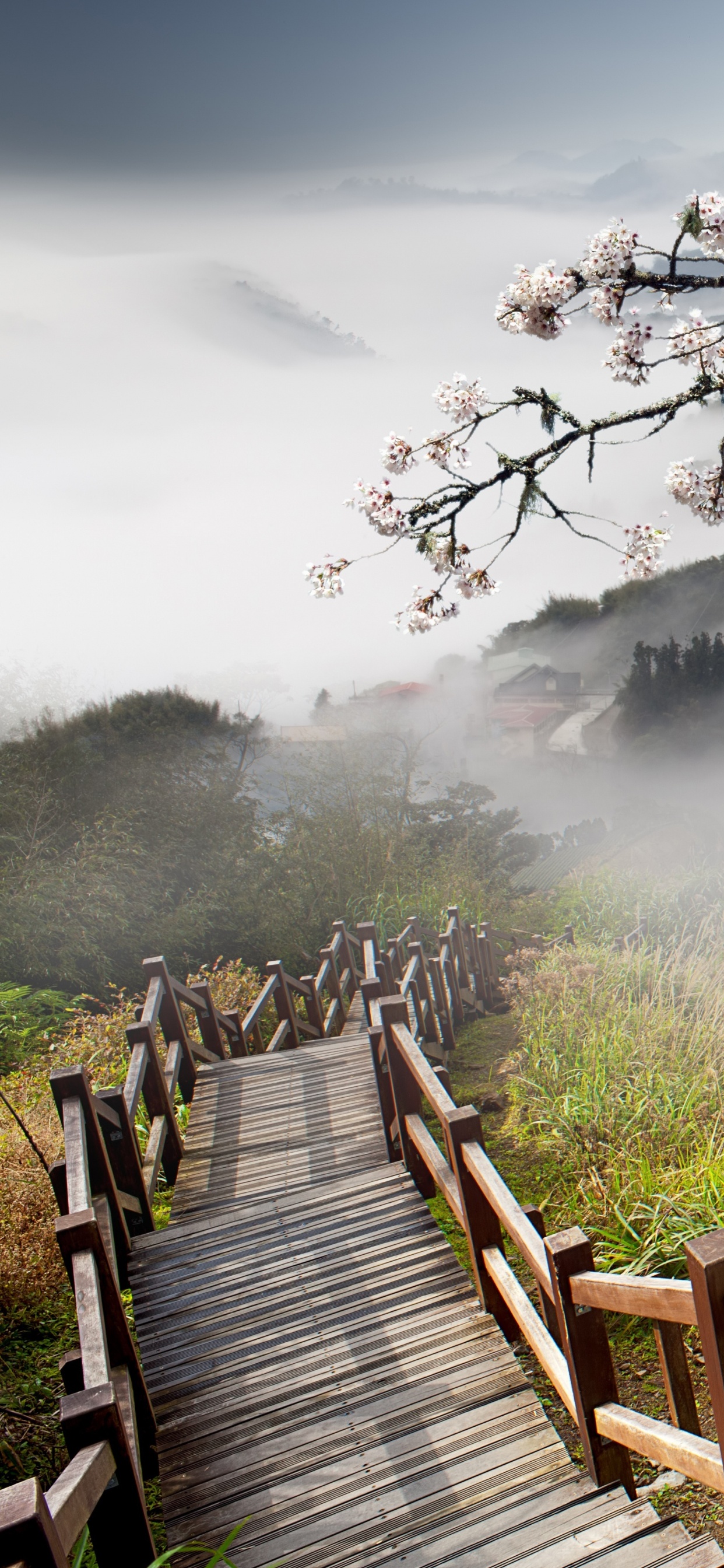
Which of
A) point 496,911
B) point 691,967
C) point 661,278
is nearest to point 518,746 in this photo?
point 496,911

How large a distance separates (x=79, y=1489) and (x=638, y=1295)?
977mm

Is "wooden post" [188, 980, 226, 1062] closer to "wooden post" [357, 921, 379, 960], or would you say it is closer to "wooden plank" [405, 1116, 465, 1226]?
"wooden post" [357, 921, 379, 960]

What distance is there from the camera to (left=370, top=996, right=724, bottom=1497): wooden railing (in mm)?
1337

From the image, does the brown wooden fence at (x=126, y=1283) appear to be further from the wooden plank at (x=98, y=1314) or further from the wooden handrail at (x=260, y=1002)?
the wooden handrail at (x=260, y=1002)

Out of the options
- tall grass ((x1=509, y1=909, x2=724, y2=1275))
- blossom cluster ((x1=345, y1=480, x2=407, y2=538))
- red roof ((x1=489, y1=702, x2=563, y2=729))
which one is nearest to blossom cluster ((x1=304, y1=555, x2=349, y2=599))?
blossom cluster ((x1=345, y1=480, x2=407, y2=538))

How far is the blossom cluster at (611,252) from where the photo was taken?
4062 millimetres

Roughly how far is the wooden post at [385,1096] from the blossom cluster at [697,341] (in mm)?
3810

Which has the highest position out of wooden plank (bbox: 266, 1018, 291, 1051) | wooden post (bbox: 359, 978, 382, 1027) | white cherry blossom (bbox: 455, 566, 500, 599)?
white cherry blossom (bbox: 455, 566, 500, 599)

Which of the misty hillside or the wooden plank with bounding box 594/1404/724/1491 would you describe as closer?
the wooden plank with bounding box 594/1404/724/1491

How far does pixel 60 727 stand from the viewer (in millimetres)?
11188

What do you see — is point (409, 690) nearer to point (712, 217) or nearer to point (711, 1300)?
point (712, 217)

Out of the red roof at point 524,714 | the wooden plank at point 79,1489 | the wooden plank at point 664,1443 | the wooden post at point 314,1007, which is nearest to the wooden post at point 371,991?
the wooden plank at point 664,1443

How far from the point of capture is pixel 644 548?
5.12 m

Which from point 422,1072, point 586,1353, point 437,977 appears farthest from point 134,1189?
point 437,977
